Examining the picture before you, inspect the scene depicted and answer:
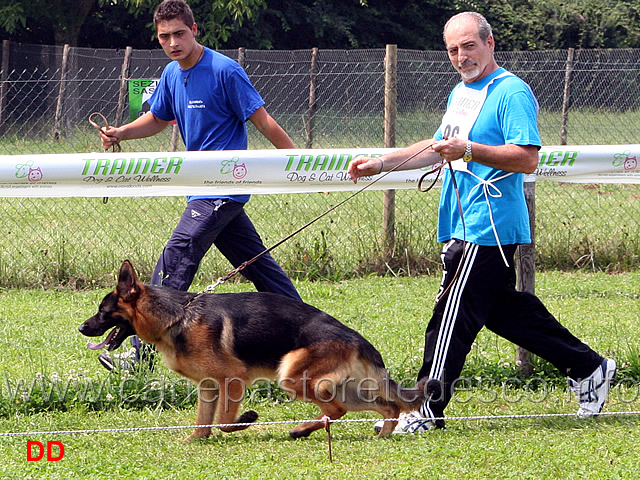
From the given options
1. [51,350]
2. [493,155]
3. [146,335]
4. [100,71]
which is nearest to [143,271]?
[51,350]

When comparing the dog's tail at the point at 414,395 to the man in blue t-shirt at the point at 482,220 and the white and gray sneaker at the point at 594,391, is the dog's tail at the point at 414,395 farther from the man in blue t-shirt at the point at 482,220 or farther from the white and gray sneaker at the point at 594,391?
the white and gray sneaker at the point at 594,391

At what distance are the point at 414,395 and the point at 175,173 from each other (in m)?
2.40

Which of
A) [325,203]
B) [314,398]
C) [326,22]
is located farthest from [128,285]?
[326,22]

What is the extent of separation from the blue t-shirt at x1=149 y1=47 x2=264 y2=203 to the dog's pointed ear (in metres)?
1.10

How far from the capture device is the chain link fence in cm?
795

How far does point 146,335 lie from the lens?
427 centimetres

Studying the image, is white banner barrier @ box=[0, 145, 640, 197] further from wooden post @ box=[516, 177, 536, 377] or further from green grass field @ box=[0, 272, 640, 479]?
green grass field @ box=[0, 272, 640, 479]

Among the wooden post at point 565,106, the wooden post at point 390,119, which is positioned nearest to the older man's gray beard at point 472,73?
the wooden post at point 390,119

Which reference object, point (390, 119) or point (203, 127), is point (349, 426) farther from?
point (390, 119)

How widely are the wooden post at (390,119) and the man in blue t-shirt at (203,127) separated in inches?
103

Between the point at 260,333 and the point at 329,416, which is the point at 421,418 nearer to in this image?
the point at 329,416

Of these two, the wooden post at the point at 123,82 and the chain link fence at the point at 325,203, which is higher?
the wooden post at the point at 123,82

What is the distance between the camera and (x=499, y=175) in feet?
13.6

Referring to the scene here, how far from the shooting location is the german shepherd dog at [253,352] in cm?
418
